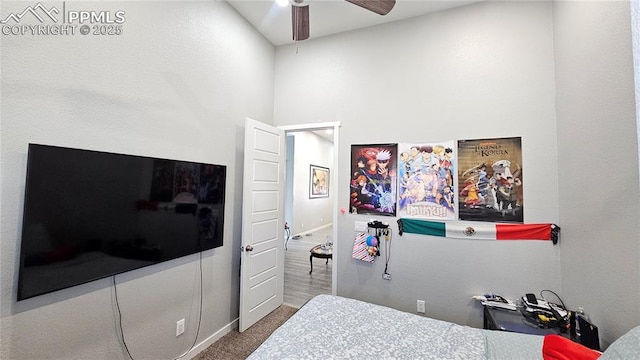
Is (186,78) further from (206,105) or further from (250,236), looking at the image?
(250,236)

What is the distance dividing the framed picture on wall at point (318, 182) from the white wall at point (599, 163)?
5.88 metres

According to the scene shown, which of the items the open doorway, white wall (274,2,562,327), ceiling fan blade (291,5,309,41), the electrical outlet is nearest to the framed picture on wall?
the open doorway

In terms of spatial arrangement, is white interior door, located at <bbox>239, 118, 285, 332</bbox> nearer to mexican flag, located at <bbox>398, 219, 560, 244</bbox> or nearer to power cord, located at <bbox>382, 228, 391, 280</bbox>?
power cord, located at <bbox>382, 228, 391, 280</bbox>

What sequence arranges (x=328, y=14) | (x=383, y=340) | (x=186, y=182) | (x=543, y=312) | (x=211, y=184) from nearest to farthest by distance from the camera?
(x=383, y=340), (x=543, y=312), (x=186, y=182), (x=211, y=184), (x=328, y=14)

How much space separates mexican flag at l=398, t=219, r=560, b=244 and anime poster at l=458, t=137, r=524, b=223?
7 cm

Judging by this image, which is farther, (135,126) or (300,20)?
(300,20)

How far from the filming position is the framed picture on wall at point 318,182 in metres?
7.45

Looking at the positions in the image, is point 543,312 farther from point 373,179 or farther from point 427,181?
point 373,179

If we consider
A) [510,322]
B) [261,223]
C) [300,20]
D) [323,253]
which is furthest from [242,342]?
[300,20]

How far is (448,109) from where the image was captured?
2441 millimetres

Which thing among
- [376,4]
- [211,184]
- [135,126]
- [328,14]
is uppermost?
[328,14]

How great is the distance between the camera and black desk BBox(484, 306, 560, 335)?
172 centimetres

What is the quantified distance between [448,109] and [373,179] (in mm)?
1040

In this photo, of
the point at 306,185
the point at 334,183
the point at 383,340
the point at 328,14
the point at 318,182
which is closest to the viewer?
the point at 383,340
